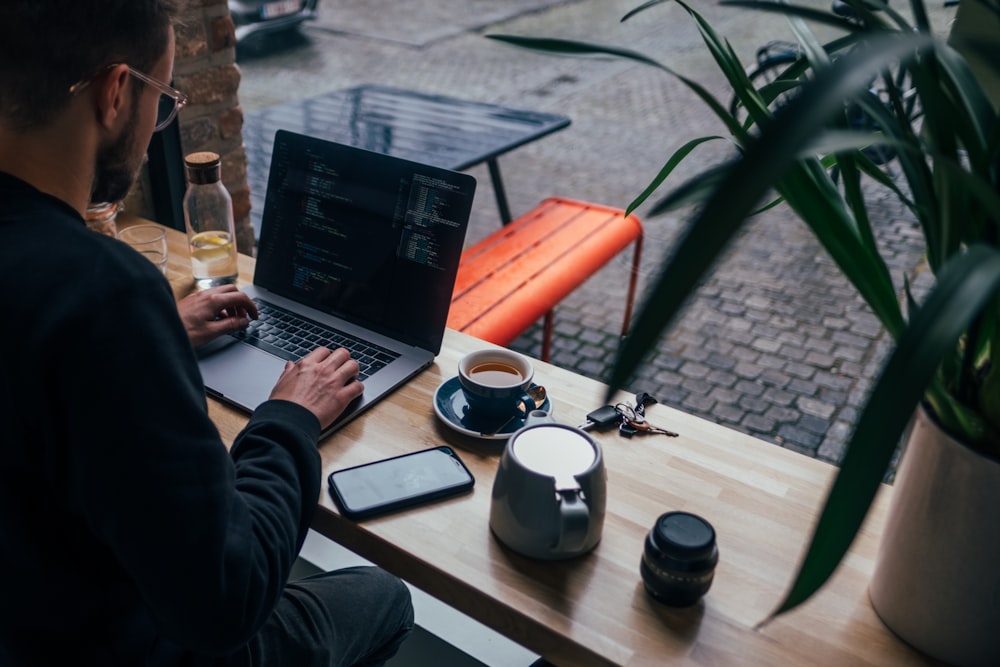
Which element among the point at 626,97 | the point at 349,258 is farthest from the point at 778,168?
the point at 626,97

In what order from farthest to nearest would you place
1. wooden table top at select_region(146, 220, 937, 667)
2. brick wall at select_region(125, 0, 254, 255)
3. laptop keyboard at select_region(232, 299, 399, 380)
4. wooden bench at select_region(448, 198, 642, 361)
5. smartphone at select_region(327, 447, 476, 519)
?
wooden bench at select_region(448, 198, 642, 361) → brick wall at select_region(125, 0, 254, 255) → laptop keyboard at select_region(232, 299, 399, 380) → smartphone at select_region(327, 447, 476, 519) → wooden table top at select_region(146, 220, 937, 667)

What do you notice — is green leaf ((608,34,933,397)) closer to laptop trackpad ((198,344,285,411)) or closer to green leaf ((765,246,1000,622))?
green leaf ((765,246,1000,622))

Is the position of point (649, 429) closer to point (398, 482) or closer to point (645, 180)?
point (398, 482)

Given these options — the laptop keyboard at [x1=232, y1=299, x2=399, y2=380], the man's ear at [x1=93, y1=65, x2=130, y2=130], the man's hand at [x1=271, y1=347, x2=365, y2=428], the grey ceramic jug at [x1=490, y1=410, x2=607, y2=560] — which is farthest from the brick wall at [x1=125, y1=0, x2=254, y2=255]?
the grey ceramic jug at [x1=490, y1=410, x2=607, y2=560]

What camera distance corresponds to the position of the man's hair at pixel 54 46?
3.26 feet

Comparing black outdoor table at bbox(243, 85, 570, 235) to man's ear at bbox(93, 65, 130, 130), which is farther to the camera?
black outdoor table at bbox(243, 85, 570, 235)

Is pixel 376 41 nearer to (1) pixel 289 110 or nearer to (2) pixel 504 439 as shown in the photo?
(1) pixel 289 110

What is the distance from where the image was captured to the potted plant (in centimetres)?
60

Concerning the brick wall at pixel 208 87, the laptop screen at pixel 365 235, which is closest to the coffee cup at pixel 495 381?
the laptop screen at pixel 365 235

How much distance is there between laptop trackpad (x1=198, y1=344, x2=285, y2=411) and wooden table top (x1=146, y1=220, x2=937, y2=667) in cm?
3

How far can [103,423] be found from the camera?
93cm

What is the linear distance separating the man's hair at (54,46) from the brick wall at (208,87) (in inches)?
52.2

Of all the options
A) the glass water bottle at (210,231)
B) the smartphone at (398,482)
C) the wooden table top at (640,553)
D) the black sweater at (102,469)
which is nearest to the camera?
the black sweater at (102,469)

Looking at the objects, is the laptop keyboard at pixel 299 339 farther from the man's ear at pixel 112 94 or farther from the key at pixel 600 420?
the man's ear at pixel 112 94
